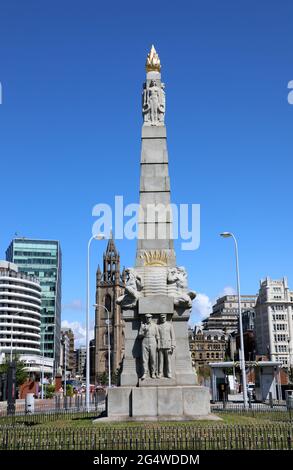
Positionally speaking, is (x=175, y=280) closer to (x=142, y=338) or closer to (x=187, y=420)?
(x=142, y=338)

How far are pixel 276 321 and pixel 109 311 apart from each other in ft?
188

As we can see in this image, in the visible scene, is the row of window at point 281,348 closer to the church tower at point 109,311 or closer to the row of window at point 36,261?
the church tower at point 109,311

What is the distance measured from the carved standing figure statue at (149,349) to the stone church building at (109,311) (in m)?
135

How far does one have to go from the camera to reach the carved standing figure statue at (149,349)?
59.1 feet

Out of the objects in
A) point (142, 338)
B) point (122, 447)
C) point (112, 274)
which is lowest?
point (122, 447)

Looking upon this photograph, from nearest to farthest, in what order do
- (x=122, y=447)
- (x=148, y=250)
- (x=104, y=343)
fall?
1. (x=122, y=447)
2. (x=148, y=250)
3. (x=104, y=343)

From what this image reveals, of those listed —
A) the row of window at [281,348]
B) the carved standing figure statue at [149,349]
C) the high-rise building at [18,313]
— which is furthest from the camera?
the high-rise building at [18,313]

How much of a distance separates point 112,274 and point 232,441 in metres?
151

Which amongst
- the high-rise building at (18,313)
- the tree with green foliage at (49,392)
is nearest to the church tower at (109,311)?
the high-rise building at (18,313)

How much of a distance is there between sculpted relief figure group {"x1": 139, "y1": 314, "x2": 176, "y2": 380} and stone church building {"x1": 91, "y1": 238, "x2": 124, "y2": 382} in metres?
135

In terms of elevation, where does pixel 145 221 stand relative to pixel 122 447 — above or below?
above

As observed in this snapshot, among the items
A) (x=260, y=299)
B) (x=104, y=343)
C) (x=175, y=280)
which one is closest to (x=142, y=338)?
(x=175, y=280)

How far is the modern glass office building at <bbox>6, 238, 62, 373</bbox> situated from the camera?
158 m

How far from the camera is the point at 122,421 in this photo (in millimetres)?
17109
